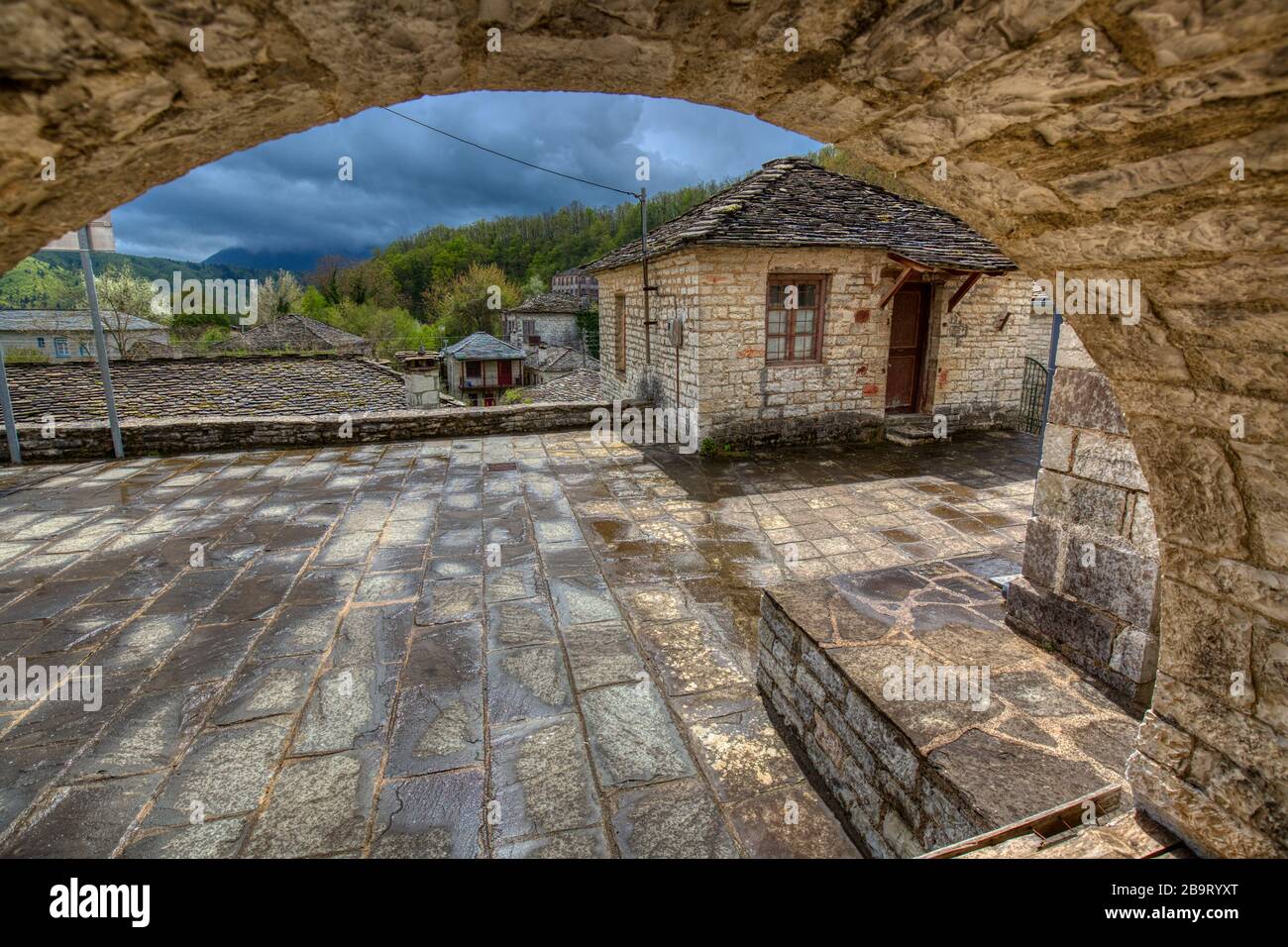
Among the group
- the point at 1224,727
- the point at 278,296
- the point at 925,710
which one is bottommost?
the point at 925,710

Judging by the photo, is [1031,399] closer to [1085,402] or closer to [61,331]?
[1085,402]

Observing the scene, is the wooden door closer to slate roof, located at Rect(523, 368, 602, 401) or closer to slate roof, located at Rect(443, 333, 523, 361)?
slate roof, located at Rect(523, 368, 602, 401)

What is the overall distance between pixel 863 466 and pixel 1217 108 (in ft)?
24.1

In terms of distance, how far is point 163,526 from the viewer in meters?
5.74

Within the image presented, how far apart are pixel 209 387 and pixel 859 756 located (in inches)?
673

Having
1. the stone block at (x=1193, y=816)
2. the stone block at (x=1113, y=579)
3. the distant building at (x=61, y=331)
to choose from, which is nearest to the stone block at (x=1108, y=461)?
the stone block at (x=1113, y=579)

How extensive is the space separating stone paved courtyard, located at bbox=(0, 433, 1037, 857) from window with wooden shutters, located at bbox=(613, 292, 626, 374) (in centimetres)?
485

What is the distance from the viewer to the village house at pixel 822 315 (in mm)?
8375

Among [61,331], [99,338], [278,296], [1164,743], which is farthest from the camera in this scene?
[278,296]

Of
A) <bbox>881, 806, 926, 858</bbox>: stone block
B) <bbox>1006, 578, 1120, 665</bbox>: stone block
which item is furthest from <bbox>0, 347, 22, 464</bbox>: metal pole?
<bbox>1006, 578, 1120, 665</bbox>: stone block

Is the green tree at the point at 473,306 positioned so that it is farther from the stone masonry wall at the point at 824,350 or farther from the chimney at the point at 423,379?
the stone masonry wall at the point at 824,350

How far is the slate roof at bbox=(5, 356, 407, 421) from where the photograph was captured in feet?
41.2

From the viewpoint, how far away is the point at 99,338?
7.59 meters

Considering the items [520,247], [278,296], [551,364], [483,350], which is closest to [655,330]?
[483,350]
